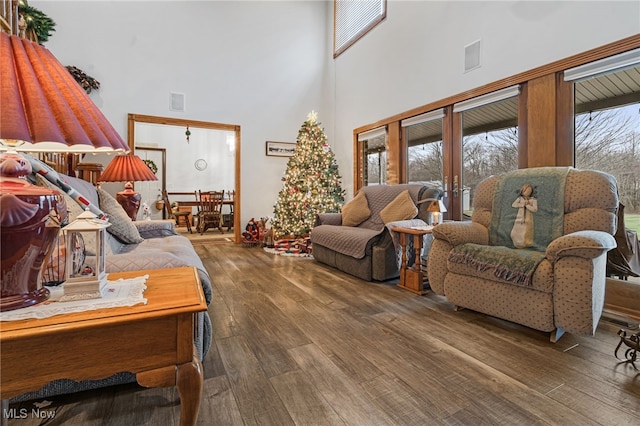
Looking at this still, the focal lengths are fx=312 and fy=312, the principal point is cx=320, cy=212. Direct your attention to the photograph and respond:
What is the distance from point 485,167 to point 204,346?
3553 millimetres

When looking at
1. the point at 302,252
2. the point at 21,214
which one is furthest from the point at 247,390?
the point at 302,252

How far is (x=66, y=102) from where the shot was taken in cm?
80

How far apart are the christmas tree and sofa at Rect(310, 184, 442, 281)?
1.05m

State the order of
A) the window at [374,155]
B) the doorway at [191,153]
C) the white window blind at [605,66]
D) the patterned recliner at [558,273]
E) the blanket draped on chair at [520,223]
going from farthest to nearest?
the doorway at [191,153]
the window at [374,155]
the white window blind at [605,66]
the blanket draped on chair at [520,223]
the patterned recliner at [558,273]

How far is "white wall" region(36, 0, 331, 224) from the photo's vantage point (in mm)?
4883

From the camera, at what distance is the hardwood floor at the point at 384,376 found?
1.24 m

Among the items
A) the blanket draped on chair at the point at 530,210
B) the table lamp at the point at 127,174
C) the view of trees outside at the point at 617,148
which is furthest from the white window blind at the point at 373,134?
the table lamp at the point at 127,174

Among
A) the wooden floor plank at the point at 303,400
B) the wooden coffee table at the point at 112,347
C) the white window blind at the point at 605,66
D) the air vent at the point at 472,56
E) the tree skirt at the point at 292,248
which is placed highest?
the air vent at the point at 472,56

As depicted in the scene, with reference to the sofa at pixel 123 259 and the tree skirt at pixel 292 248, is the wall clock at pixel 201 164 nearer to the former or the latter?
the tree skirt at pixel 292 248

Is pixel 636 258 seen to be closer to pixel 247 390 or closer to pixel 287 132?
pixel 247 390

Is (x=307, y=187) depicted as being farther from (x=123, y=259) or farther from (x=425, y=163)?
(x=123, y=259)

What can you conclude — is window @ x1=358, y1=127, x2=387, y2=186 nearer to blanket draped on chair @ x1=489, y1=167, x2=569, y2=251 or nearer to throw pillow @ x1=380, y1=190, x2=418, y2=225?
throw pillow @ x1=380, y1=190, x2=418, y2=225

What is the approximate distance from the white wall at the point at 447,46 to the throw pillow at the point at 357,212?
5.37ft

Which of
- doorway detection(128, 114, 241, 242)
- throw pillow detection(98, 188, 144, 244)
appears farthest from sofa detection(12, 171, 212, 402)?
doorway detection(128, 114, 241, 242)
